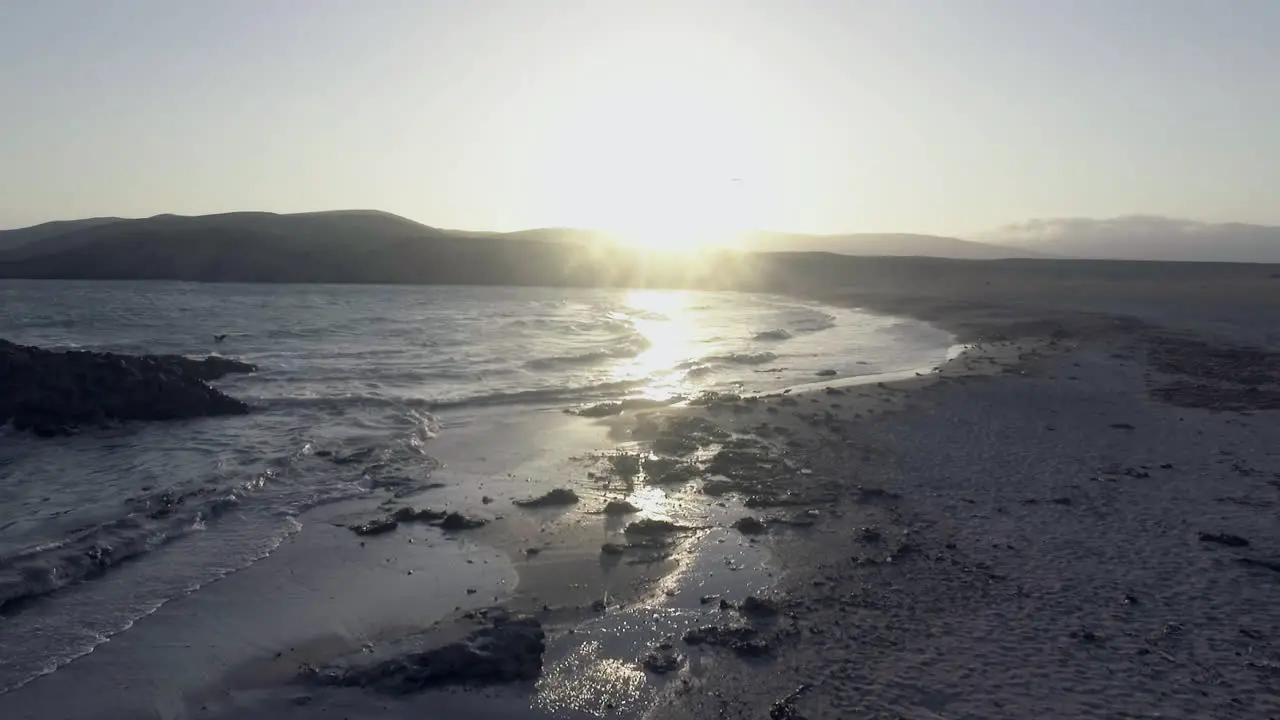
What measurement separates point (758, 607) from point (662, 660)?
1088 millimetres

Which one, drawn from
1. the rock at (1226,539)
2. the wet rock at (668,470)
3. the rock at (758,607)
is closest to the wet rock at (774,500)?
the wet rock at (668,470)

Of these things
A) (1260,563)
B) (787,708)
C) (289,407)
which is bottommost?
(787,708)

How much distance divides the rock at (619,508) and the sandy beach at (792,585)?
36 millimetres

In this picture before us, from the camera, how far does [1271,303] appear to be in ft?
104

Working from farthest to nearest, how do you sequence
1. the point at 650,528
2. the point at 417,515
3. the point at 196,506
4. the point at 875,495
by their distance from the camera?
the point at 875,495
the point at 196,506
the point at 417,515
the point at 650,528

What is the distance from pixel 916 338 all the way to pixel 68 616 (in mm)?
23999

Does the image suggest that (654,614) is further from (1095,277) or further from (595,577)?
(1095,277)

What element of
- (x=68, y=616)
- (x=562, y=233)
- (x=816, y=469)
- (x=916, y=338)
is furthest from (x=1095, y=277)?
(x=562, y=233)

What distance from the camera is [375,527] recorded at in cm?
854

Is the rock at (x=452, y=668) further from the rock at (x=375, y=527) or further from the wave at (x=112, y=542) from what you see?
the wave at (x=112, y=542)

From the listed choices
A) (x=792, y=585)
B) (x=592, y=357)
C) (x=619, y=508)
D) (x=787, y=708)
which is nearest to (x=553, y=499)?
(x=619, y=508)

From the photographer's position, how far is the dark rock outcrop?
13.3 meters

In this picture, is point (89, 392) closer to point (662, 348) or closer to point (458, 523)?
point (458, 523)

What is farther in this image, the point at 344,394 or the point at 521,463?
the point at 344,394
